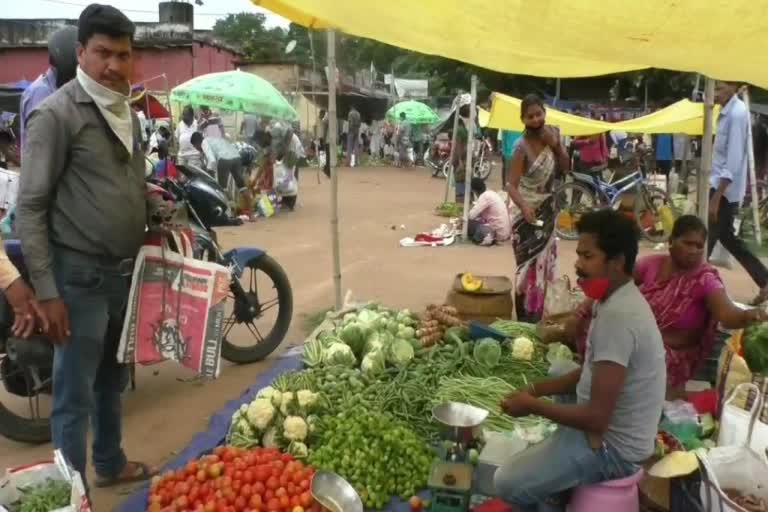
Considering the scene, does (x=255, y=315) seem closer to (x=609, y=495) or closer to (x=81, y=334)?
(x=81, y=334)

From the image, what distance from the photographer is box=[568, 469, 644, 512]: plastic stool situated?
2.57 metres

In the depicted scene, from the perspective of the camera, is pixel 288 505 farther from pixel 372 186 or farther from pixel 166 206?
pixel 372 186

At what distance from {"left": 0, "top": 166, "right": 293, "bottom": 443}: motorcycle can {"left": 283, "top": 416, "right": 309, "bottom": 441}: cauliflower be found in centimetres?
121

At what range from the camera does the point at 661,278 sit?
12.6 ft

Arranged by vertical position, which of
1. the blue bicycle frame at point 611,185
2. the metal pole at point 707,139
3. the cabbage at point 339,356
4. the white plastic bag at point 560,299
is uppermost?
the metal pole at point 707,139

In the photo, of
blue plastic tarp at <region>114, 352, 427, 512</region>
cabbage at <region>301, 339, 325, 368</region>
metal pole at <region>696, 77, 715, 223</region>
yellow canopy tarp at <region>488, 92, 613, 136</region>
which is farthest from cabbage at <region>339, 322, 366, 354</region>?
yellow canopy tarp at <region>488, 92, 613, 136</region>

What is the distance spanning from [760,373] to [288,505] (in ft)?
7.49

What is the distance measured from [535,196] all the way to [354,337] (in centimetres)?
191

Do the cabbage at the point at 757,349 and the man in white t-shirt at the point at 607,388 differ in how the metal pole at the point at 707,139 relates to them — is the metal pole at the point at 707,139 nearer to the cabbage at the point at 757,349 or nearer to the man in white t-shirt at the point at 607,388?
the cabbage at the point at 757,349

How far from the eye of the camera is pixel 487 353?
425 centimetres

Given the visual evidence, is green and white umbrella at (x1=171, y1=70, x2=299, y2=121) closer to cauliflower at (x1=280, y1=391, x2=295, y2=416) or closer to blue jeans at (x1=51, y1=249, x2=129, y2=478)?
cauliflower at (x1=280, y1=391, x2=295, y2=416)

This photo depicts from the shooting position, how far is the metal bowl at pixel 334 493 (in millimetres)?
2830

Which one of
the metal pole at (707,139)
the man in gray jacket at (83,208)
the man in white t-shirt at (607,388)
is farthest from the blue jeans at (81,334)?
the metal pole at (707,139)

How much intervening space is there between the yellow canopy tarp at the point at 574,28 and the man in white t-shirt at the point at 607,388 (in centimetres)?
95
